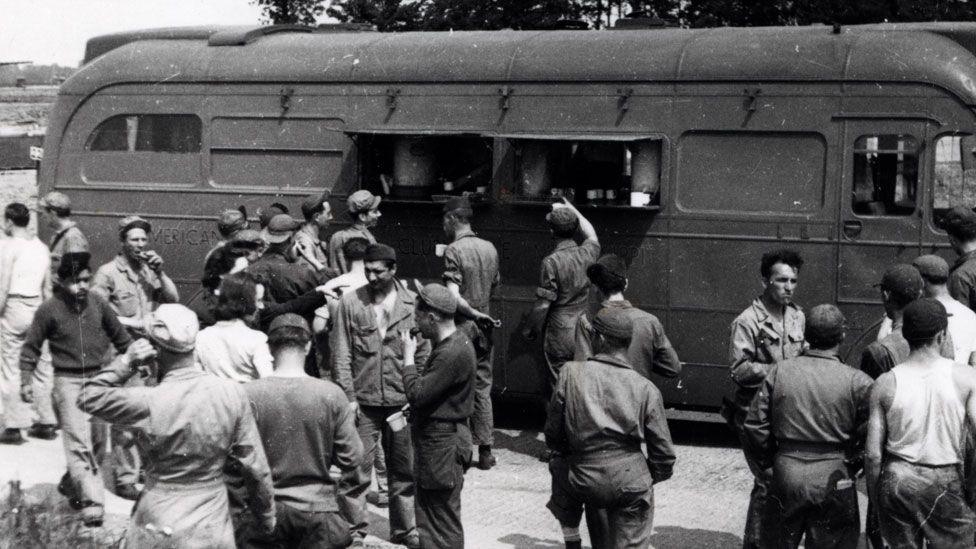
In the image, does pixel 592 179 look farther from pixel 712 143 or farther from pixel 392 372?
pixel 392 372

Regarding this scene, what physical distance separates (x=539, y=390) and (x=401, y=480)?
3.23m

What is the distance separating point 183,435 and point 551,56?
20.5ft

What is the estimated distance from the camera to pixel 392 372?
7918mm

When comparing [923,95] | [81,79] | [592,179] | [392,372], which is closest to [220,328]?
[392,372]

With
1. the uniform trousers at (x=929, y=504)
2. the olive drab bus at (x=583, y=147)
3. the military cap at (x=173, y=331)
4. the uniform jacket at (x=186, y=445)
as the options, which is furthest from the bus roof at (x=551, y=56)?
the uniform jacket at (x=186, y=445)

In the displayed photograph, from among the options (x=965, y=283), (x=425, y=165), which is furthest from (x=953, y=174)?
(x=425, y=165)

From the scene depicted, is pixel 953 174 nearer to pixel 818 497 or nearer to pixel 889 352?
pixel 889 352

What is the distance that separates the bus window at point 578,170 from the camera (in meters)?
10.6

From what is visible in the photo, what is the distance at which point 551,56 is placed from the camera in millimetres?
10875

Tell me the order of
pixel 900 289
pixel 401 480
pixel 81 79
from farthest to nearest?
1. pixel 81 79
2. pixel 401 480
3. pixel 900 289

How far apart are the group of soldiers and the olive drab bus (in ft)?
3.48

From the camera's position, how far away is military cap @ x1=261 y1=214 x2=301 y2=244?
910 cm

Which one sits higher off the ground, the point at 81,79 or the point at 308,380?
the point at 81,79

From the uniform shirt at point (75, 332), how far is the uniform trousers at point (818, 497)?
4.36m
